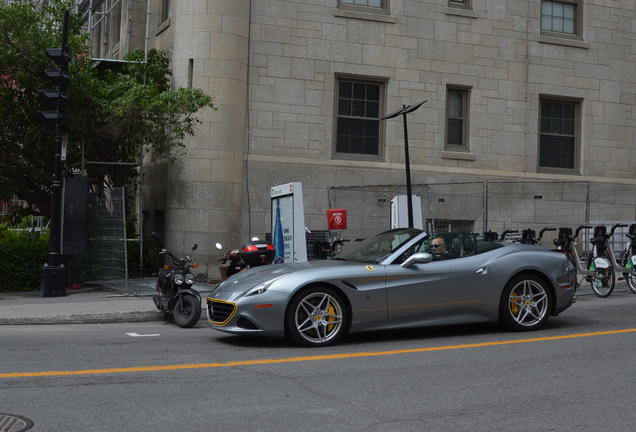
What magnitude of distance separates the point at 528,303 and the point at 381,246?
6.68 ft

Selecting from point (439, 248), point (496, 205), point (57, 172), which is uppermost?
point (57, 172)

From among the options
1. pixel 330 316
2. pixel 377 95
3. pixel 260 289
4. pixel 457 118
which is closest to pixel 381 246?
pixel 330 316

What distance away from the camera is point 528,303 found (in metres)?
10.5

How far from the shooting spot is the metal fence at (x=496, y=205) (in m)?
18.7

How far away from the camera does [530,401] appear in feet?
21.9

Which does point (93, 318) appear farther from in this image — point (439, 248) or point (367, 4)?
point (367, 4)

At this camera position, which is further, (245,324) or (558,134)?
(558,134)

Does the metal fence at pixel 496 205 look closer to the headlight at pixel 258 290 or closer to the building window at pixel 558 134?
the building window at pixel 558 134

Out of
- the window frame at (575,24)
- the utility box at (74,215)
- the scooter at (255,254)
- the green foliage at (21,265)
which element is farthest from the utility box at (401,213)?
the window frame at (575,24)

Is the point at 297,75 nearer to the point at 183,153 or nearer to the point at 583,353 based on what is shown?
the point at 183,153

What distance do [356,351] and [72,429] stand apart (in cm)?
399

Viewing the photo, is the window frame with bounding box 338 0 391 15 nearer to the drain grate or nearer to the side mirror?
the side mirror

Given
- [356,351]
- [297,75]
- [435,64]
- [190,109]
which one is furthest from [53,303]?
[435,64]

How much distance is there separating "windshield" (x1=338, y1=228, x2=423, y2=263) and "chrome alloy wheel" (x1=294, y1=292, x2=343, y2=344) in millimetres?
937
